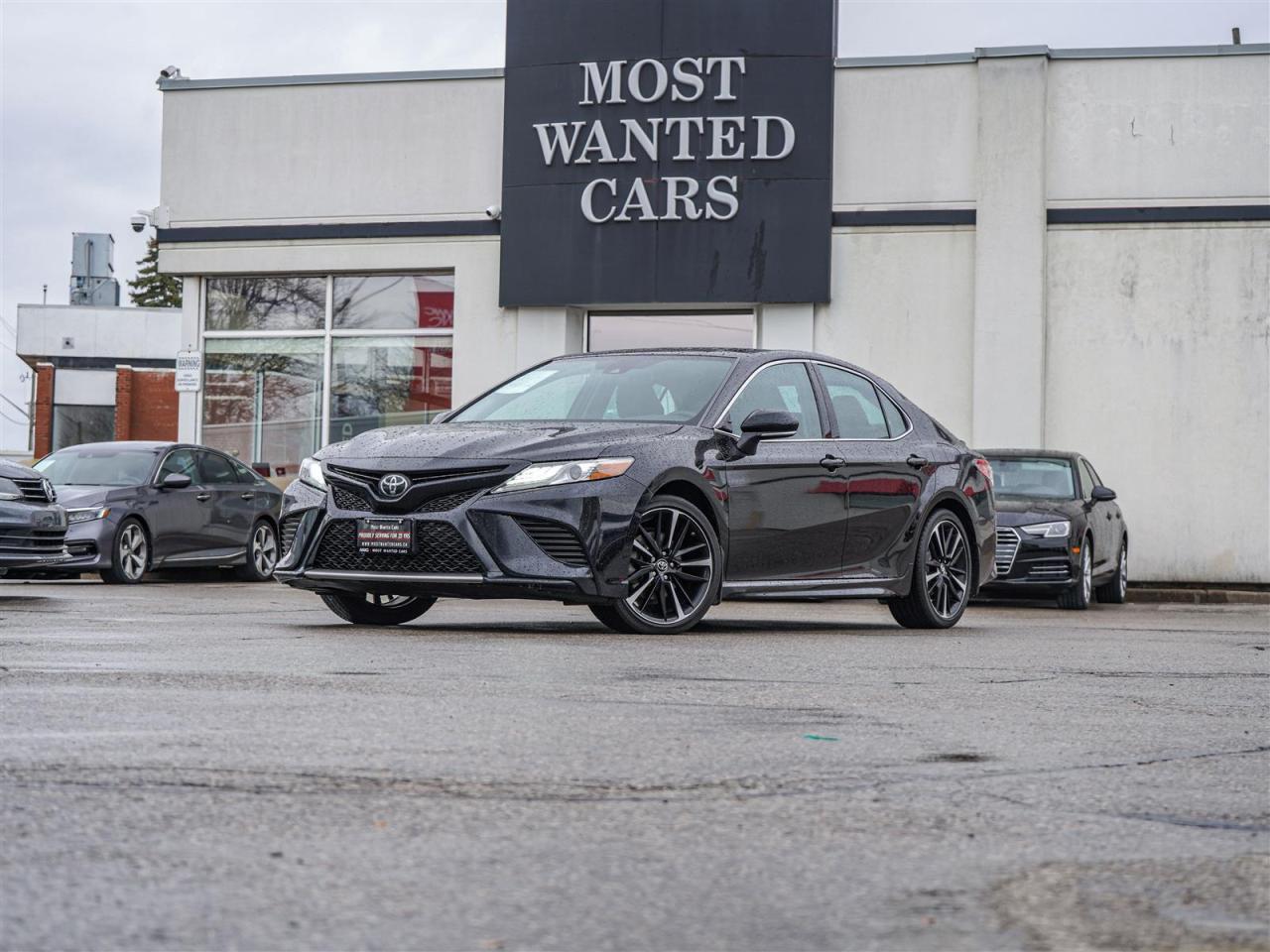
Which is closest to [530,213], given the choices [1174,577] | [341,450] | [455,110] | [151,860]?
[455,110]

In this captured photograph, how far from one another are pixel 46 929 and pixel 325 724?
245 cm

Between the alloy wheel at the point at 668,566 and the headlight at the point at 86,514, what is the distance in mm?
9083

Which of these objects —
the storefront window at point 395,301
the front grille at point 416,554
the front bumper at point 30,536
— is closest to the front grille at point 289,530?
the front grille at point 416,554

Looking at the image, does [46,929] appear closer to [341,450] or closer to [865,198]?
[341,450]

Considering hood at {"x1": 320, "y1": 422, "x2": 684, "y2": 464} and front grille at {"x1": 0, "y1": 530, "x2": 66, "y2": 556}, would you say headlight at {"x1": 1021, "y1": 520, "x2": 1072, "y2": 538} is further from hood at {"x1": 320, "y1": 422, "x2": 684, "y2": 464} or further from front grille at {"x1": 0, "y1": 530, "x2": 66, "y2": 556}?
front grille at {"x1": 0, "y1": 530, "x2": 66, "y2": 556}

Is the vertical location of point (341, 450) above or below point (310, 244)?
below

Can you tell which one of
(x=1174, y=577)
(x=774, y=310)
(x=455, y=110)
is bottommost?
(x=1174, y=577)

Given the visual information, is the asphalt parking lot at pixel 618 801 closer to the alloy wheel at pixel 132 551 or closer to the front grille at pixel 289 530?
the front grille at pixel 289 530

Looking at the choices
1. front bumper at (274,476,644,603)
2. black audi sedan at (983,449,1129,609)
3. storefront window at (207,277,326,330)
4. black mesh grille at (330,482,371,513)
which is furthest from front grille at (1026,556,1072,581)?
storefront window at (207,277,326,330)

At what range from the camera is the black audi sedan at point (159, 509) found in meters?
17.5

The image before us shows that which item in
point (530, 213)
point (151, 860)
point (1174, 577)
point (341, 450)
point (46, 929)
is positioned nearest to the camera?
point (46, 929)

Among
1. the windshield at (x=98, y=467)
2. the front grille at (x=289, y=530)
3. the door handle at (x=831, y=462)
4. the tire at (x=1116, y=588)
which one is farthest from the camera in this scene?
the tire at (x=1116, y=588)

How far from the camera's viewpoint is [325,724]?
5504 millimetres

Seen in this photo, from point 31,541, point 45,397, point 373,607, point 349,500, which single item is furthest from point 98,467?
point 45,397
